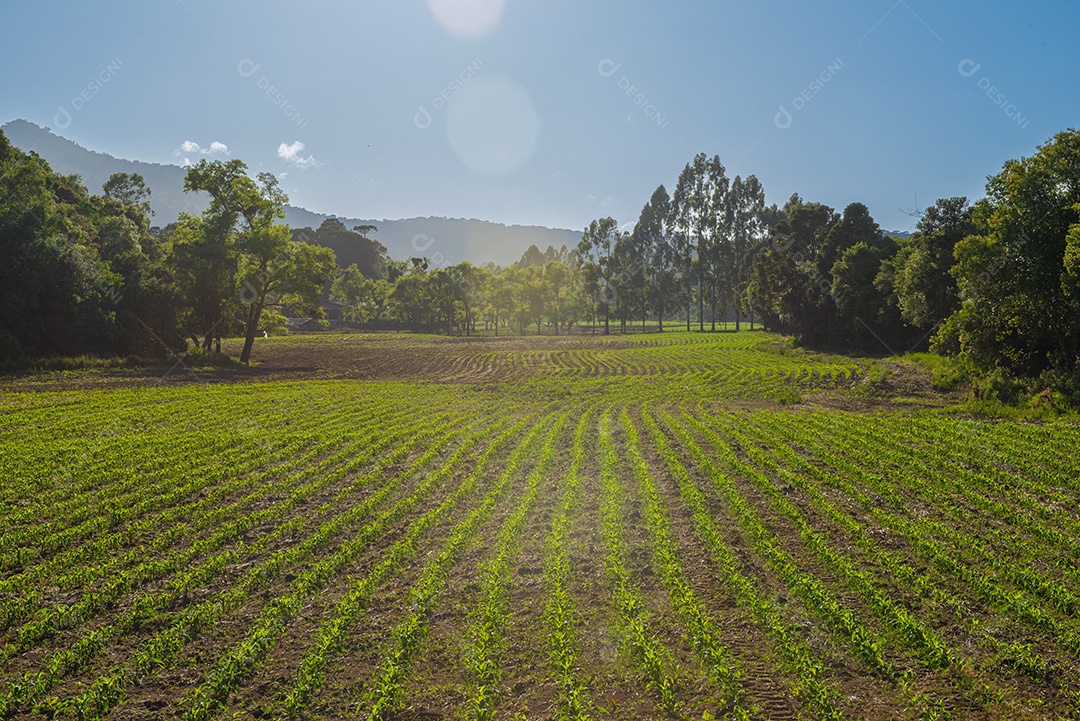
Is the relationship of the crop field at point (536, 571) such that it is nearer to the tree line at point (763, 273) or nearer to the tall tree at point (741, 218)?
the tree line at point (763, 273)

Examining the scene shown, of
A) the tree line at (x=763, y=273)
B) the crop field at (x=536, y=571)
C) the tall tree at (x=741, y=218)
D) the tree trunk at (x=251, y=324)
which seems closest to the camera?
the crop field at (x=536, y=571)

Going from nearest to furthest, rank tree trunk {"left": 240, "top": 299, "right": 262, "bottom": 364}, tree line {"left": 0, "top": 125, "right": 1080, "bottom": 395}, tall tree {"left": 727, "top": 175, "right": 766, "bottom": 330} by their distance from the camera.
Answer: tree line {"left": 0, "top": 125, "right": 1080, "bottom": 395}
tree trunk {"left": 240, "top": 299, "right": 262, "bottom": 364}
tall tree {"left": 727, "top": 175, "right": 766, "bottom": 330}

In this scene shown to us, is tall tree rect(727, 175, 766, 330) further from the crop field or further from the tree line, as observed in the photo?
the crop field

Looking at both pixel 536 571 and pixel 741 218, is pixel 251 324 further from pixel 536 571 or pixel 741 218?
pixel 741 218

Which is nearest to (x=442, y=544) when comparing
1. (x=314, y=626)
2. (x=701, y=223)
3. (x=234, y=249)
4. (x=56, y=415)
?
(x=314, y=626)

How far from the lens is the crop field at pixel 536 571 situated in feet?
23.4

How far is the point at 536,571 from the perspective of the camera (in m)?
10.7

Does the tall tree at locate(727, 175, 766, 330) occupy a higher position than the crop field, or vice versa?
the tall tree at locate(727, 175, 766, 330)

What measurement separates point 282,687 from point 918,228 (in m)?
52.5

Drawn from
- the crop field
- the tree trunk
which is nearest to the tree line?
the tree trunk

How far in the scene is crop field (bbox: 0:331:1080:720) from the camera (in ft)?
23.4

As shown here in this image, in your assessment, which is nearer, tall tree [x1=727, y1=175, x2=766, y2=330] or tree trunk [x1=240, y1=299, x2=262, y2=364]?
tree trunk [x1=240, y1=299, x2=262, y2=364]

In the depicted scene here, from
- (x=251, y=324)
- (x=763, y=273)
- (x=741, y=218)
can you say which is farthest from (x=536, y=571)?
(x=741, y=218)

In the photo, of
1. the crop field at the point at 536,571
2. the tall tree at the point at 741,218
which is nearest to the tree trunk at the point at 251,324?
the crop field at the point at 536,571
